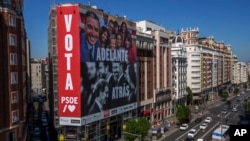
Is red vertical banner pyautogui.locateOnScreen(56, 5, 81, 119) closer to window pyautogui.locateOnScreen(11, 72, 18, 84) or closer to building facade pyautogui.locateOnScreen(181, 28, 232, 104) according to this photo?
window pyautogui.locateOnScreen(11, 72, 18, 84)

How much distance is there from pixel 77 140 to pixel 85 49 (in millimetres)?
17456

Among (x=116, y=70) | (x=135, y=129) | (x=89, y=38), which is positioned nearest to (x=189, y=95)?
(x=116, y=70)

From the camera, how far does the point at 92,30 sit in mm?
60531

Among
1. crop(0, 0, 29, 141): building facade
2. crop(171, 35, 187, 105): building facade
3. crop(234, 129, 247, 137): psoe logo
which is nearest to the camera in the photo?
crop(234, 129, 247, 137): psoe logo

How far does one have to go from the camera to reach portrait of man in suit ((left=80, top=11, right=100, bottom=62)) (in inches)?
2267

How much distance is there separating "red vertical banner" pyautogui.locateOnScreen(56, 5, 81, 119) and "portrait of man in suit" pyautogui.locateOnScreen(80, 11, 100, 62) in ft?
4.73

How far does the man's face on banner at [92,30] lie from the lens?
59156 mm

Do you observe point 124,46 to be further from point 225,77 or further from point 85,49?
point 225,77

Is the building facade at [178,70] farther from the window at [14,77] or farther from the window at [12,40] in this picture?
the window at [12,40]

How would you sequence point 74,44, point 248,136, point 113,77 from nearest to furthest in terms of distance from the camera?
1. point 248,136
2. point 74,44
3. point 113,77

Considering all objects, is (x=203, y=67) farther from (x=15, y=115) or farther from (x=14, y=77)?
(x=15, y=115)

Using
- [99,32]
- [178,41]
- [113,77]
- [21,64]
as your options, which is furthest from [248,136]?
[178,41]

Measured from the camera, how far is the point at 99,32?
6269cm

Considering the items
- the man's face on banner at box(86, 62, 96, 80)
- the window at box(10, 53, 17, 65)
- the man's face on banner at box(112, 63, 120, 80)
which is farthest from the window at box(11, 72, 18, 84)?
the man's face on banner at box(112, 63, 120, 80)
